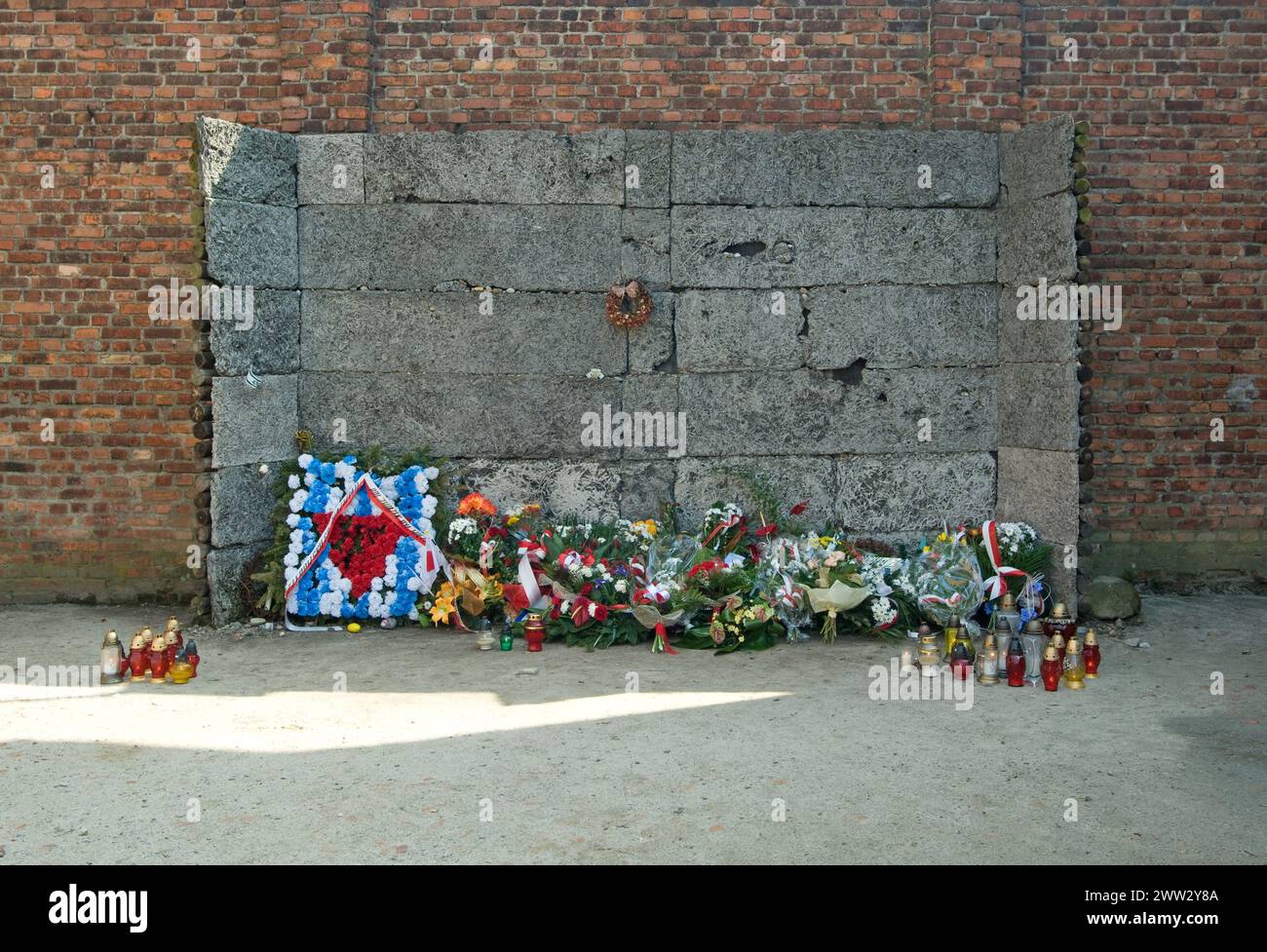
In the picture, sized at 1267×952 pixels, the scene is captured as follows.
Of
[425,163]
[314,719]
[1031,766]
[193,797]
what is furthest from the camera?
[425,163]

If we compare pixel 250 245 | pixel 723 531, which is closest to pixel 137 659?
pixel 250 245

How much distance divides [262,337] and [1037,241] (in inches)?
208

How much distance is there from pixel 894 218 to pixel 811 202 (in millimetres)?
603

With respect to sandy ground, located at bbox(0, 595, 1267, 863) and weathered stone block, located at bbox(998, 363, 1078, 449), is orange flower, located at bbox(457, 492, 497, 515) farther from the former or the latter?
weathered stone block, located at bbox(998, 363, 1078, 449)

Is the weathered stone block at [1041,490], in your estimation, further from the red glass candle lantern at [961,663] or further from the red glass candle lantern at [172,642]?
the red glass candle lantern at [172,642]

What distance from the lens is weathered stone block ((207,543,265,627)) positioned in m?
7.87

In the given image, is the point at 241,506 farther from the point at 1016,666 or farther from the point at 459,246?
the point at 1016,666

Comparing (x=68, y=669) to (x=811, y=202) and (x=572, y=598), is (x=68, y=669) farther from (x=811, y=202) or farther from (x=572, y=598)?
(x=811, y=202)

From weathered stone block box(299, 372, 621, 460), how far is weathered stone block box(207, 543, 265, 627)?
101 cm

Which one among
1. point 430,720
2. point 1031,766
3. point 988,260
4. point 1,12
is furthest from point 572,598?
point 1,12

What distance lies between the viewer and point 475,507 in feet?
26.9

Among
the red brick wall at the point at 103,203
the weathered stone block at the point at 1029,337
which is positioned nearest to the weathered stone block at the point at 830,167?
the weathered stone block at the point at 1029,337

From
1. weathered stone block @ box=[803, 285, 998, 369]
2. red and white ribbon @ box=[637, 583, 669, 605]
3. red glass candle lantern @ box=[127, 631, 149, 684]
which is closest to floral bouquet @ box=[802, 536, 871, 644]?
red and white ribbon @ box=[637, 583, 669, 605]

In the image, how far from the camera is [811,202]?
8531 mm
